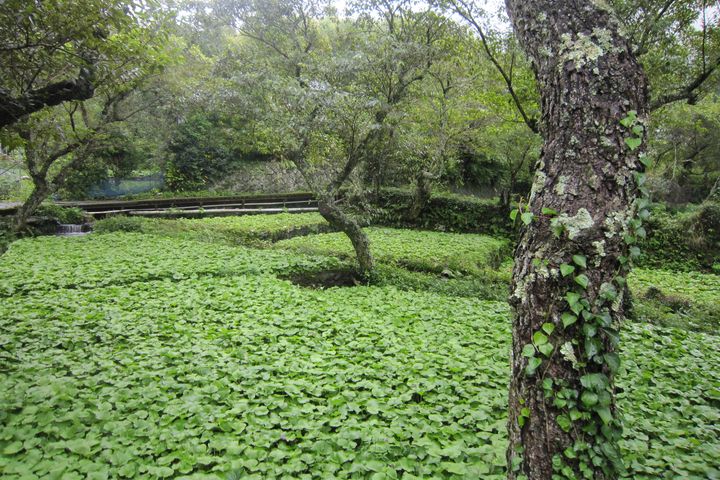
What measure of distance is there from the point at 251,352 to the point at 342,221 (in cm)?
445

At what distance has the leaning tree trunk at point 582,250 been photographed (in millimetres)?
1898

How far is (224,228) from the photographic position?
42.0 ft

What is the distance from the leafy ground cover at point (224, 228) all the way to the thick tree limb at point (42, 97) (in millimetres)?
6691

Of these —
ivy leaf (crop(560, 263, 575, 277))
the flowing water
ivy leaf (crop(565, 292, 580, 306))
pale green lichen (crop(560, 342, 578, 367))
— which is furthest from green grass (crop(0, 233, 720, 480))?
the flowing water

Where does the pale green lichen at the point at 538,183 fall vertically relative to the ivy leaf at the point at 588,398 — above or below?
above

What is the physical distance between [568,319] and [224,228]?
12.2 m

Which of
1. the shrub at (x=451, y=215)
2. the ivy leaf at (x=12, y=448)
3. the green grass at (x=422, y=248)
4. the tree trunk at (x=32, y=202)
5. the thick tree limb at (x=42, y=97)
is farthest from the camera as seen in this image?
the shrub at (x=451, y=215)

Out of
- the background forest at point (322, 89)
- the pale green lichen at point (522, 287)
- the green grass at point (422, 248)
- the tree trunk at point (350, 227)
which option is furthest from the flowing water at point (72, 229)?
the pale green lichen at point (522, 287)

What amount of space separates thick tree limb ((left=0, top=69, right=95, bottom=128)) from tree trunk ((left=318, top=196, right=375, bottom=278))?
4625 mm

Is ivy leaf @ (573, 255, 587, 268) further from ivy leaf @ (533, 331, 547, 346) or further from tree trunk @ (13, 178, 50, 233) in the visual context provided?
tree trunk @ (13, 178, 50, 233)

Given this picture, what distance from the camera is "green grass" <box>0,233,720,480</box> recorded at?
278 centimetres

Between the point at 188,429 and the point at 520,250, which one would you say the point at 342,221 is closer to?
the point at 188,429

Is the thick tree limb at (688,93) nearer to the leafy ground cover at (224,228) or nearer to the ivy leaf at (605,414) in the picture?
the ivy leaf at (605,414)

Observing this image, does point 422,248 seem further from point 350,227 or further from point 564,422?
point 564,422
